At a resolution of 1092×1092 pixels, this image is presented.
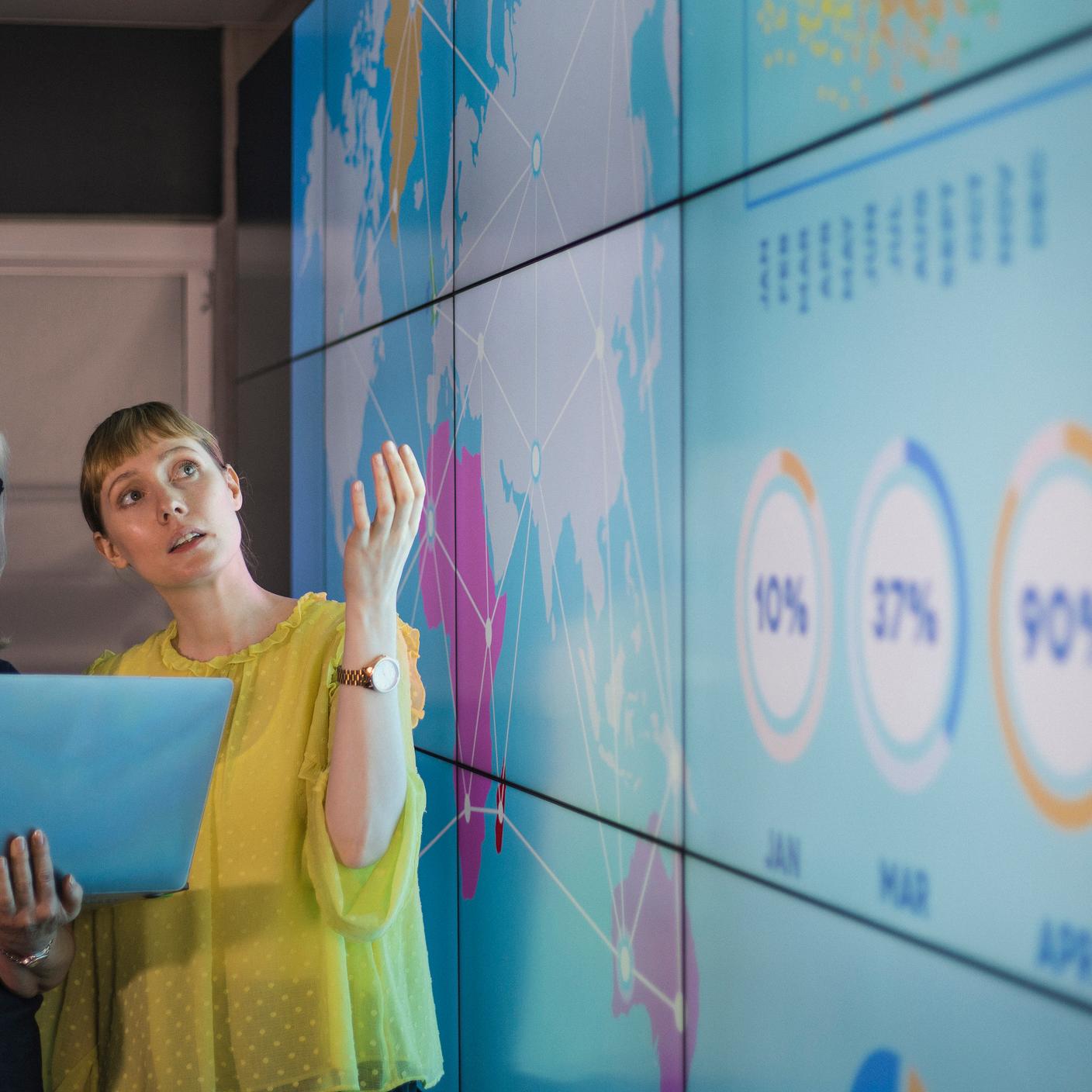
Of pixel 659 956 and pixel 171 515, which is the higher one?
pixel 171 515

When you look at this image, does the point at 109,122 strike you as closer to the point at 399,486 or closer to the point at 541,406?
the point at 541,406

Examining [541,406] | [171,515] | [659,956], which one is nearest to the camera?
[171,515]

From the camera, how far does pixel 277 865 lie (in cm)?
184

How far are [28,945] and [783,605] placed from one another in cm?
104

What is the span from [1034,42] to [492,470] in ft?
5.00

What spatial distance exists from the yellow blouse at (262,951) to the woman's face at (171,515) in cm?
15

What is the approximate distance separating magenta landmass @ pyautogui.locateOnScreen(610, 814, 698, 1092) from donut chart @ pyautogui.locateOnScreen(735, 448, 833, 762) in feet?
→ 1.28

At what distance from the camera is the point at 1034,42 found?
1.33 m

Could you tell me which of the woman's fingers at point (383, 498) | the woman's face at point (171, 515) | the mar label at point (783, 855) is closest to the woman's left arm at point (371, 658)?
the woman's fingers at point (383, 498)

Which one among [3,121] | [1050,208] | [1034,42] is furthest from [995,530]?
[3,121]

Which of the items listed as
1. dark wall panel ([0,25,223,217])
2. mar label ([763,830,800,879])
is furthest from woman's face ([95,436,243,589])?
dark wall panel ([0,25,223,217])

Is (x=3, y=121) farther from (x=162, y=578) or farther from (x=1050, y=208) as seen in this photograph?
(x=1050, y=208)

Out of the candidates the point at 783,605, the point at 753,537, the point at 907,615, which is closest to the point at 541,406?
the point at 753,537

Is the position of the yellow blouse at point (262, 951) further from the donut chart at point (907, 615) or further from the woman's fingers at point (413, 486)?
the donut chart at point (907, 615)
